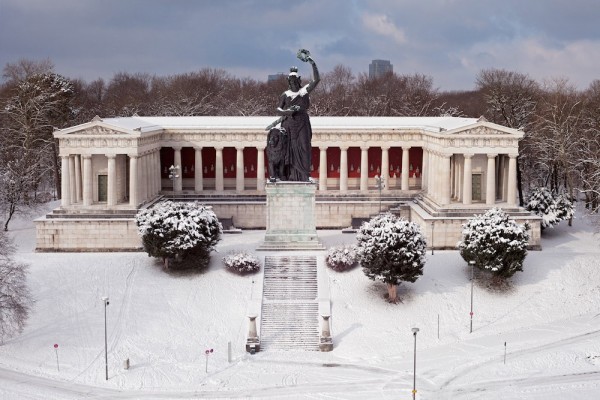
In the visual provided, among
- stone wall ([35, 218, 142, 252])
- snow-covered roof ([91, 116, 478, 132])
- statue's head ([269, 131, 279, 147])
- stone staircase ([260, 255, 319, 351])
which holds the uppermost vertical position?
snow-covered roof ([91, 116, 478, 132])

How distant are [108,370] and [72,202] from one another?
21327 millimetres

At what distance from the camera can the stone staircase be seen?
40.4 metres

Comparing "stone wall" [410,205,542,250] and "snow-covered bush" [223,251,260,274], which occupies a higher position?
"stone wall" [410,205,542,250]

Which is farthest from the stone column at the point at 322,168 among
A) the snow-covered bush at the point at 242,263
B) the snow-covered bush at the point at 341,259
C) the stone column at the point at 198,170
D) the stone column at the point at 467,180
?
the snow-covered bush at the point at 242,263

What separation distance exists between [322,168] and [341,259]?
17616 mm

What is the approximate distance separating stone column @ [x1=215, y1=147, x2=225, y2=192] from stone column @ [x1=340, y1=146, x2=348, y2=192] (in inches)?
397

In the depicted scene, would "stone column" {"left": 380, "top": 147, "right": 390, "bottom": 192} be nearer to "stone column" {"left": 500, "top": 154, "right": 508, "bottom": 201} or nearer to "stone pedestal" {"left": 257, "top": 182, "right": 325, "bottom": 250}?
"stone column" {"left": 500, "top": 154, "right": 508, "bottom": 201}

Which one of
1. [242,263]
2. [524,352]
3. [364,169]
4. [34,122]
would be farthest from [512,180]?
[34,122]

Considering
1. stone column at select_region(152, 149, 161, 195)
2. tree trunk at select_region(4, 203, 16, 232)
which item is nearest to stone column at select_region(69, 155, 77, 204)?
tree trunk at select_region(4, 203, 16, 232)


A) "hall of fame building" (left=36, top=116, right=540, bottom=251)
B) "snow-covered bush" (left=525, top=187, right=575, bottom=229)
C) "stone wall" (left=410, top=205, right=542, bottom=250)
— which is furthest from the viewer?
"snow-covered bush" (left=525, top=187, right=575, bottom=229)

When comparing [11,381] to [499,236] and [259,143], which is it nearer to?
[499,236]

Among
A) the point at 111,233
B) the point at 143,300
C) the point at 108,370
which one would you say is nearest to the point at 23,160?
the point at 111,233

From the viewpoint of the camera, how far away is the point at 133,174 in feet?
177

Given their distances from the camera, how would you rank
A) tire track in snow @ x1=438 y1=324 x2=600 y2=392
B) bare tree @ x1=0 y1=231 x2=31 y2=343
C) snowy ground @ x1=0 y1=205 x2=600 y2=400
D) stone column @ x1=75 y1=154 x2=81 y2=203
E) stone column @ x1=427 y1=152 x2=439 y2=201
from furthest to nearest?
stone column @ x1=427 y1=152 x2=439 y2=201, stone column @ x1=75 y1=154 x2=81 y2=203, bare tree @ x1=0 y1=231 x2=31 y2=343, tire track in snow @ x1=438 y1=324 x2=600 y2=392, snowy ground @ x1=0 y1=205 x2=600 y2=400
